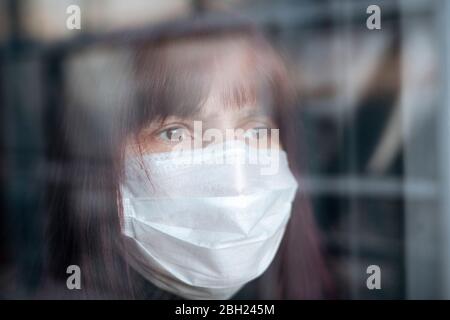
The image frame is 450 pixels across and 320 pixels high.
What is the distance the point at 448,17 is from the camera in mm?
1518

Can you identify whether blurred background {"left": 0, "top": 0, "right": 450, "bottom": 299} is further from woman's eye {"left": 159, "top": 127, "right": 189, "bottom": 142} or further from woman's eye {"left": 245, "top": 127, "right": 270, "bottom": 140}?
woman's eye {"left": 159, "top": 127, "right": 189, "bottom": 142}

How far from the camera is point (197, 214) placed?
1047 millimetres

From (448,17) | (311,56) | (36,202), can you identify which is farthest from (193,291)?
(448,17)

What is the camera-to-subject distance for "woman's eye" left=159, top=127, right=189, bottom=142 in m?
1.05

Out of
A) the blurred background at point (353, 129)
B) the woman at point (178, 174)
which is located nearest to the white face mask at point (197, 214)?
the woman at point (178, 174)

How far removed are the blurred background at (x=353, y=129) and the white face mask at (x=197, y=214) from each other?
39 centimetres

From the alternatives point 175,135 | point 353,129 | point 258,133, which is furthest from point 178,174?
point 353,129

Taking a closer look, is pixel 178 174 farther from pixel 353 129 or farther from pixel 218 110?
pixel 353 129

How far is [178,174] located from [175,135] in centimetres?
8

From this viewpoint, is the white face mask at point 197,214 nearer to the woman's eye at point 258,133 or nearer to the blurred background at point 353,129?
the woman's eye at point 258,133

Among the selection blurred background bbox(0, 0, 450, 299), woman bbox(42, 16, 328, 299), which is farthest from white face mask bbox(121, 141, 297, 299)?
blurred background bbox(0, 0, 450, 299)

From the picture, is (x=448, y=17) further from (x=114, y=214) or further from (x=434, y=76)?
(x=114, y=214)
